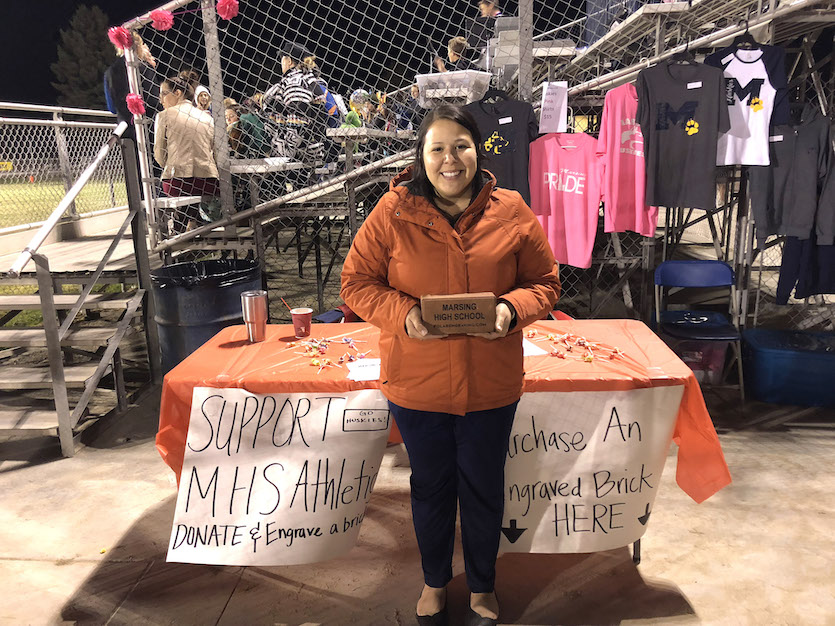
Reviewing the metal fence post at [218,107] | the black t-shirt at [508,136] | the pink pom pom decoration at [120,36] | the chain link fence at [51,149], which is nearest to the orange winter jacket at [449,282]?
the black t-shirt at [508,136]

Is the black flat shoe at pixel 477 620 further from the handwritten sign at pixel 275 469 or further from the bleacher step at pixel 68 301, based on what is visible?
the bleacher step at pixel 68 301

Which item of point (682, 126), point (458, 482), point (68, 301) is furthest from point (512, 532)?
point (68, 301)

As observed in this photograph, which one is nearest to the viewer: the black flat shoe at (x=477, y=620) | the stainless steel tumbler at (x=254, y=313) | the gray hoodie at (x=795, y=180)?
the black flat shoe at (x=477, y=620)

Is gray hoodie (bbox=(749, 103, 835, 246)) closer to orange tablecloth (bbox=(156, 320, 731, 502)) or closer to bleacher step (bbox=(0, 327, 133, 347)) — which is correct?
orange tablecloth (bbox=(156, 320, 731, 502))

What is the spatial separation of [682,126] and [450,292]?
10.1 feet

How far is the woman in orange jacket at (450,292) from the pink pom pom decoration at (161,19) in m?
3.57

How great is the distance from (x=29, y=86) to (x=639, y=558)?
56664mm

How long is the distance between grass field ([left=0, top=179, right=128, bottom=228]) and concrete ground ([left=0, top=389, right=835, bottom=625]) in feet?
23.1

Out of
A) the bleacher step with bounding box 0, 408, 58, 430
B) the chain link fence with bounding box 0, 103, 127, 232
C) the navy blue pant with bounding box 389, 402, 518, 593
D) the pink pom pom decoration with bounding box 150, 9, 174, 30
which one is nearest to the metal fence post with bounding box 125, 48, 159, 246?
the pink pom pom decoration with bounding box 150, 9, 174, 30

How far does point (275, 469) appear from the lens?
2.36 meters

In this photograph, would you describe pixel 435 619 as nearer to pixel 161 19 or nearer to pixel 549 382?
pixel 549 382

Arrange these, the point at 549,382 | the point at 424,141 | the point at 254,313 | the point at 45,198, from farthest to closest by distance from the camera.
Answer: the point at 45,198
the point at 254,313
the point at 549,382
the point at 424,141

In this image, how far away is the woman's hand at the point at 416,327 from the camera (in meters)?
1.76

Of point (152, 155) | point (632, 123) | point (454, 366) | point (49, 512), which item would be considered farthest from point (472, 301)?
point (152, 155)
